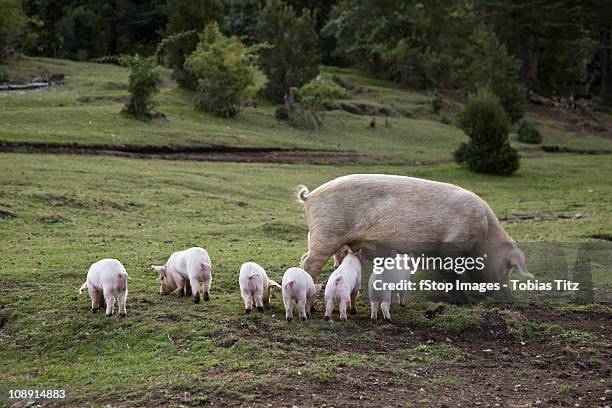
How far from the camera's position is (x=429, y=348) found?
8.89 m

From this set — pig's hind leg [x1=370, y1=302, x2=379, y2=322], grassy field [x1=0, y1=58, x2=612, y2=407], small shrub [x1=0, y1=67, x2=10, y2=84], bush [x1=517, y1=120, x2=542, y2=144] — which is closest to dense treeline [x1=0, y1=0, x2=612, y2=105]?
small shrub [x1=0, y1=67, x2=10, y2=84]

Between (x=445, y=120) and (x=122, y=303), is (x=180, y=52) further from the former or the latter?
(x=122, y=303)

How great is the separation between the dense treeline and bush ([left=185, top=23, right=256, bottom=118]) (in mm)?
4273

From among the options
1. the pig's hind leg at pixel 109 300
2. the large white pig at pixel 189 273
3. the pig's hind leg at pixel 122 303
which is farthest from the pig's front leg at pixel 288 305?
the pig's hind leg at pixel 109 300

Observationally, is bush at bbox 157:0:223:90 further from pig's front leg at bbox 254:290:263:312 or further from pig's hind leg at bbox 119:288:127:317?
pig's hind leg at bbox 119:288:127:317

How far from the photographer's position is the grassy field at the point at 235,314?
7816mm

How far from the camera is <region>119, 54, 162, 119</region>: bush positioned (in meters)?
30.2

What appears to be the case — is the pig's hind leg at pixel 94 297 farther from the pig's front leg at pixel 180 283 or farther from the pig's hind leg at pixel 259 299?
the pig's hind leg at pixel 259 299

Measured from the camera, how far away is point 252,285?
971 cm

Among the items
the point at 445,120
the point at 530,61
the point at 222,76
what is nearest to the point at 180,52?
the point at 222,76

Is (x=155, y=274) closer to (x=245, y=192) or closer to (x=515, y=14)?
(x=245, y=192)

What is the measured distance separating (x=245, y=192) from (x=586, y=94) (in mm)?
40729

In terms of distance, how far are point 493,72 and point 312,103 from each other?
11.1 meters

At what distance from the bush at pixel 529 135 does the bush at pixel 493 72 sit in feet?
7.85
